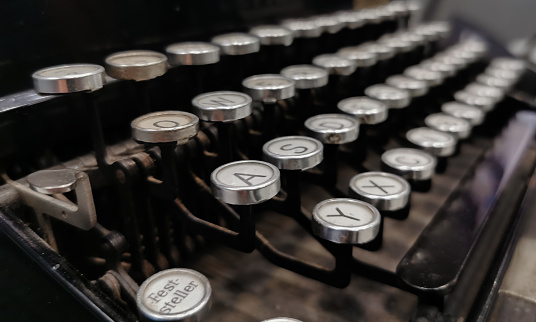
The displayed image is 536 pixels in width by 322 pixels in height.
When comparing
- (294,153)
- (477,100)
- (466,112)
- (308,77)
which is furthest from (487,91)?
(294,153)

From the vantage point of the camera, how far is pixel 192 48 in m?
1.16

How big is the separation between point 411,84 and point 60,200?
1.22 meters

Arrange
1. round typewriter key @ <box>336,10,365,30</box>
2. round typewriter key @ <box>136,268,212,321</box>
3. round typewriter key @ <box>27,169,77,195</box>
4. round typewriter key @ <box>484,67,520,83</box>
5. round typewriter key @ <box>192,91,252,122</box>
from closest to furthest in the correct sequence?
round typewriter key @ <box>136,268,212,321</box>, round typewriter key @ <box>27,169,77,195</box>, round typewriter key @ <box>192,91,252,122</box>, round typewriter key @ <box>336,10,365,30</box>, round typewriter key @ <box>484,67,520,83</box>

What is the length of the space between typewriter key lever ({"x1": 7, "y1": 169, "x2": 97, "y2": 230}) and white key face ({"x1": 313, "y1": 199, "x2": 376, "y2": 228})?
0.42 metres

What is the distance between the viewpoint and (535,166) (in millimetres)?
1383

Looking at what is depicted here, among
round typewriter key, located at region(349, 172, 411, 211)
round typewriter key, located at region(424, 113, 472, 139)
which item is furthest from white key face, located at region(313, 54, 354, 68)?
round typewriter key, located at region(349, 172, 411, 211)

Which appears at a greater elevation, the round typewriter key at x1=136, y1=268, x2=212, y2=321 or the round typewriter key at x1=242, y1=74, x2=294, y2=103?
the round typewriter key at x1=242, y1=74, x2=294, y2=103

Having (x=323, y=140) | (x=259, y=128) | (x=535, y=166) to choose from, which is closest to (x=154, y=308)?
(x=323, y=140)

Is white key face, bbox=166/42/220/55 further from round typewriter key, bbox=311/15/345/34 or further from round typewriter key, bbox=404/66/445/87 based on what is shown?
round typewriter key, bbox=404/66/445/87

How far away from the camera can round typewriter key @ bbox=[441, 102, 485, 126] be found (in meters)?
1.56

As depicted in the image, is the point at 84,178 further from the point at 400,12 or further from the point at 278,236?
the point at 400,12

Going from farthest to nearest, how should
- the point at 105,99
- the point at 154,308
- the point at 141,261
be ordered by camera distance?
the point at 105,99 < the point at 141,261 < the point at 154,308

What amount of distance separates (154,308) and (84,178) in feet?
0.93

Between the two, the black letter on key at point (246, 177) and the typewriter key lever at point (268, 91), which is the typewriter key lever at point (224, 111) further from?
the black letter on key at point (246, 177)
